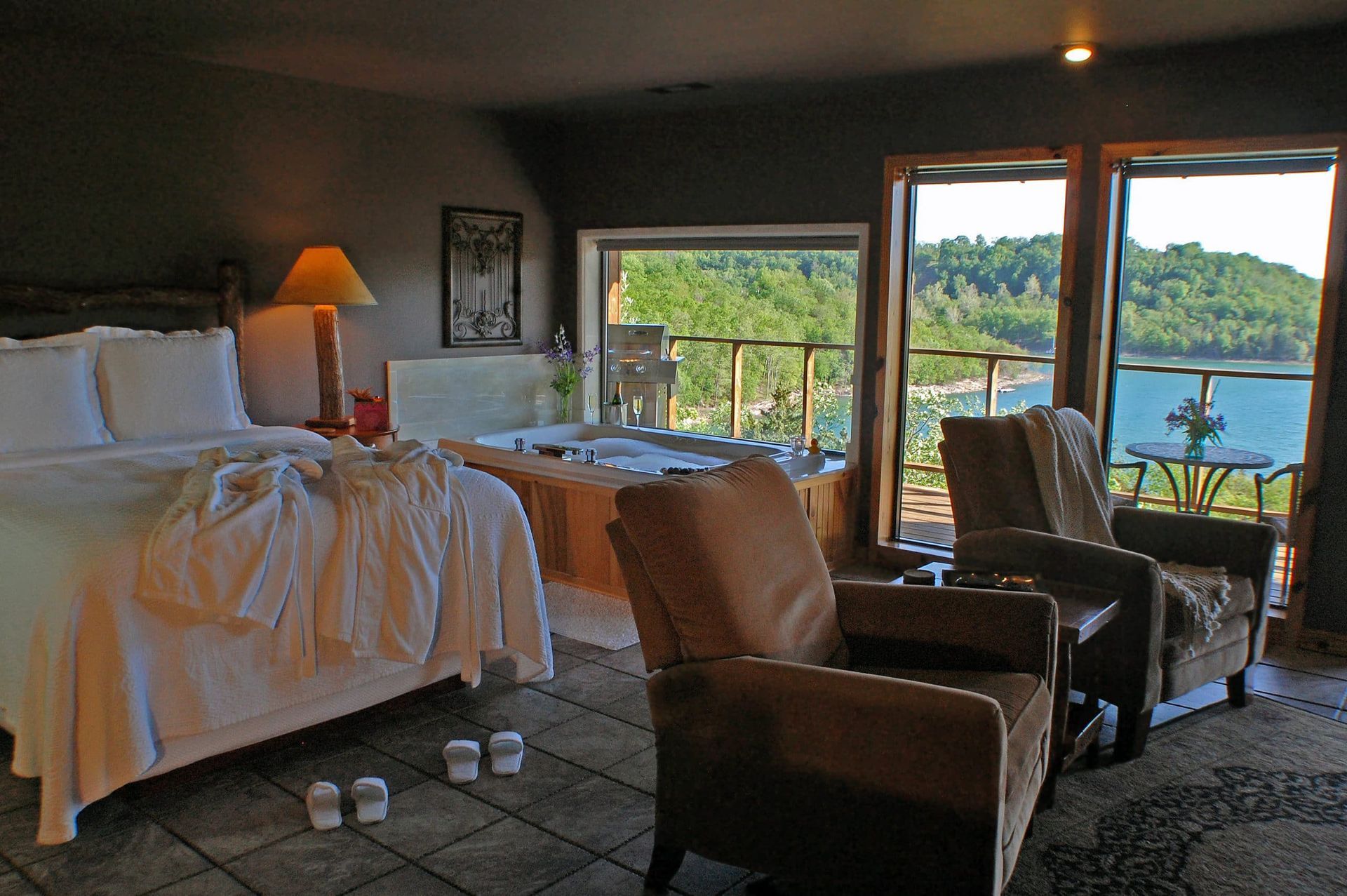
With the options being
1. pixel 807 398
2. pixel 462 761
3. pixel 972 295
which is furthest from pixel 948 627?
pixel 807 398

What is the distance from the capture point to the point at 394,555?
3180 mm

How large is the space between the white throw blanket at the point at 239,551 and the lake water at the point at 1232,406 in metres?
3.59

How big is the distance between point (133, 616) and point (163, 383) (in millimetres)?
1940

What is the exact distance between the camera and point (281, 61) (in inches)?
191

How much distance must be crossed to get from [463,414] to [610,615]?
2.20 meters

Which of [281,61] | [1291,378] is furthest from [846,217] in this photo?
[281,61]

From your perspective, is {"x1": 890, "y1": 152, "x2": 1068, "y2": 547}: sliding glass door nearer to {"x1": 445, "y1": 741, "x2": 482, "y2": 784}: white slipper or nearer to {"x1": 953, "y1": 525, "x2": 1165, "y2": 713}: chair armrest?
{"x1": 953, "y1": 525, "x2": 1165, "y2": 713}: chair armrest

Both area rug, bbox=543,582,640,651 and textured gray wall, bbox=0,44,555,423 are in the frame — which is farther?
textured gray wall, bbox=0,44,555,423

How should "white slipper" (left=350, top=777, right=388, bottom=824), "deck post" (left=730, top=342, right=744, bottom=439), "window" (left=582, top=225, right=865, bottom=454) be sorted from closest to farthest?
"white slipper" (left=350, top=777, right=388, bottom=824) → "window" (left=582, top=225, right=865, bottom=454) → "deck post" (left=730, top=342, right=744, bottom=439)

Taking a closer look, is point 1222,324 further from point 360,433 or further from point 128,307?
point 128,307

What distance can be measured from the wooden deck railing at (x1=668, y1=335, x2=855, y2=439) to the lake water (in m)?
1.92

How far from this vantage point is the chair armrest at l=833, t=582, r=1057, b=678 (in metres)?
2.54

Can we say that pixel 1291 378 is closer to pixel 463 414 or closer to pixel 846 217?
pixel 846 217

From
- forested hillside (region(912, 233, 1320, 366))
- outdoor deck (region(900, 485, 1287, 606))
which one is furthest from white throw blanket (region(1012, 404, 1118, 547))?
outdoor deck (region(900, 485, 1287, 606))
